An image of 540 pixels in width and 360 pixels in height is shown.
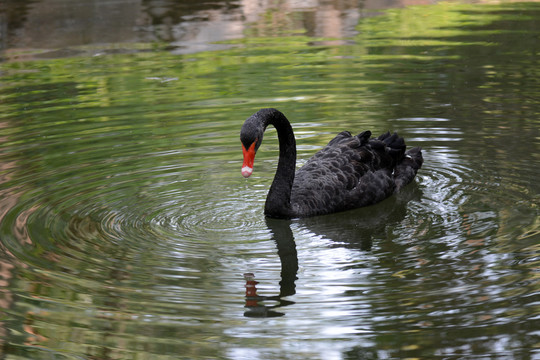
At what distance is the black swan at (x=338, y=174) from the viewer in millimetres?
6262

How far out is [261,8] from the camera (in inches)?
686

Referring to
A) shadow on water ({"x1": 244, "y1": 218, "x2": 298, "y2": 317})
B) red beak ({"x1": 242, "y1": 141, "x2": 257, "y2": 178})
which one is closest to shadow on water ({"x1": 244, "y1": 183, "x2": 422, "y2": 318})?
shadow on water ({"x1": 244, "y1": 218, "x2": 298, "y2": 317})

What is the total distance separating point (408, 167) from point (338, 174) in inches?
31.5

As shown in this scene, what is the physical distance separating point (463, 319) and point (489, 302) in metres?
0.28

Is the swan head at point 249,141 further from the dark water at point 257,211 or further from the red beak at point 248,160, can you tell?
the dark water at point 257,211

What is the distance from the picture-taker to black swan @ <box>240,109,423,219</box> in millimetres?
6262

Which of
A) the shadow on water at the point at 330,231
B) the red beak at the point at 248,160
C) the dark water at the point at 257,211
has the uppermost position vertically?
the red beak at the point at 248,160

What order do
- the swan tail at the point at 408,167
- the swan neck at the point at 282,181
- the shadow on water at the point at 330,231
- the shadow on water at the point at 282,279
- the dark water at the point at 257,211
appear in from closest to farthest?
1. the dark water at the point at 257,211
2. the shadow on water at the point at 282,279
3. the shadow on water at the point at 330,231
4. the swan neck at the point at 282,181
5. the swan tail at the point at 408,167

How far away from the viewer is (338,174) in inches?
259

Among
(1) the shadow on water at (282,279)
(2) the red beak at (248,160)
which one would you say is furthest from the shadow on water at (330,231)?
(2) the red beak at (248,160)

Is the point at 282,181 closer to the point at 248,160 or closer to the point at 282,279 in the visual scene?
the point at 248,160

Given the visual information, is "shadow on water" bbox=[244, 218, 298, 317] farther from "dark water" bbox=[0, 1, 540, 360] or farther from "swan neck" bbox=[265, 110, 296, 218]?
"swan neck" bbox=[265, 110, 296, 218]

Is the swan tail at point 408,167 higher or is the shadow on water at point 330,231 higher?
the swan tail at point 408,167

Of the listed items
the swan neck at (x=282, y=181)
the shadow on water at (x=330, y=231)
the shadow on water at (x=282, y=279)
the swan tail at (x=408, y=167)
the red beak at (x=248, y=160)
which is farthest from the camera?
the swan tail at (x=408, y=167)
